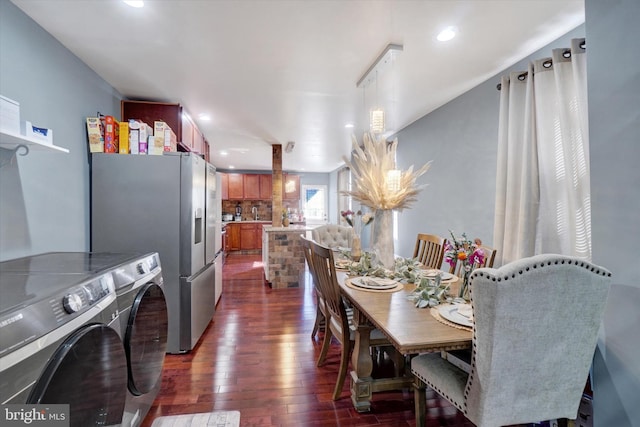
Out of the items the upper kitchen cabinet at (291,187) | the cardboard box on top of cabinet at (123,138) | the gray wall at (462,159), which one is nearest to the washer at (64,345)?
the cardboard box on top of cabinet at (123,138)

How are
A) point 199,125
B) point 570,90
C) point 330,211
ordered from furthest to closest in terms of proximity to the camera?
point 330,211, point 199,125, point 570,90

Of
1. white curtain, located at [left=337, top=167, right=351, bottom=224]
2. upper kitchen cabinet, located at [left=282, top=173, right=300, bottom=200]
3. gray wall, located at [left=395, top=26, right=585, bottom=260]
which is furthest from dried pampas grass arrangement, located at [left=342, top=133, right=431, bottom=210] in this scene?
upper kitchen cabinet, located at [left=282, top=173, right=300, bottom=200]

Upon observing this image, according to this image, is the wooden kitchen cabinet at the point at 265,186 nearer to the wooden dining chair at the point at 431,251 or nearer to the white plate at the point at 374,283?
the wooden dining chair at the point at 431,251

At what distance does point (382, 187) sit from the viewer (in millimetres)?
1971

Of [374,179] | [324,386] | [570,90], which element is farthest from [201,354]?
[570,90]

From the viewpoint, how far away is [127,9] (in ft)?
5.48

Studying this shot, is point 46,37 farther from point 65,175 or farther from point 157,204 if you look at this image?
point 157,204

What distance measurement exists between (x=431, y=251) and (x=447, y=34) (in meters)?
1.72

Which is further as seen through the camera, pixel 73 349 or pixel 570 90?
pixel 570 90

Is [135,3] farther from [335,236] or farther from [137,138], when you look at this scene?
[335,236]

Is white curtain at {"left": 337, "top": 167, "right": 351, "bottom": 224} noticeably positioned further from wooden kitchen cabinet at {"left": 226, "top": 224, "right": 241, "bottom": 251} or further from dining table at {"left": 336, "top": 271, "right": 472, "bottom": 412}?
dining table at {"left": 336, "top": 271, "right": 472, "bottom": 412}

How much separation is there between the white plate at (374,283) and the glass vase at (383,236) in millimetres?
259

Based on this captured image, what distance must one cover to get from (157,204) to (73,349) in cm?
166

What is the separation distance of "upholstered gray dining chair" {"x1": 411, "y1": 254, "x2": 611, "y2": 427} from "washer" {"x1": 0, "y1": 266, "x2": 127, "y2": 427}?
132cm
